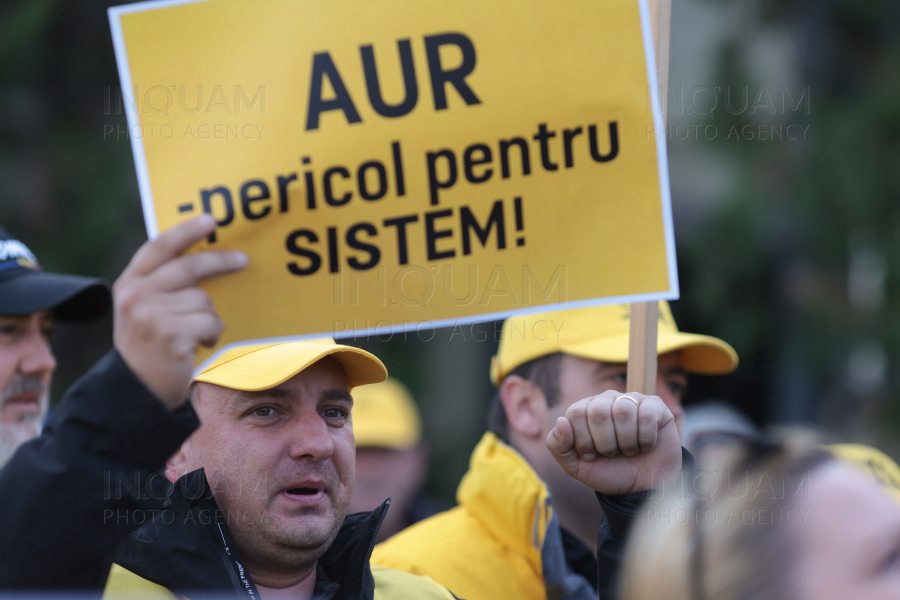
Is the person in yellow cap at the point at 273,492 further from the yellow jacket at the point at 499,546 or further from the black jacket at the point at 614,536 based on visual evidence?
the black jacket at the point at 614,536

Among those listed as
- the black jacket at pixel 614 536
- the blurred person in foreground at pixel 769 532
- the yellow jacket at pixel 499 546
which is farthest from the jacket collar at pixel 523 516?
the blurred person in foreground at pixel 769 532

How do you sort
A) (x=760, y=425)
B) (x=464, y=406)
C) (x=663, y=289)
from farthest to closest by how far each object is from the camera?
(x=464, y=406) < (x=760, y=425) < (x=663, y=289)

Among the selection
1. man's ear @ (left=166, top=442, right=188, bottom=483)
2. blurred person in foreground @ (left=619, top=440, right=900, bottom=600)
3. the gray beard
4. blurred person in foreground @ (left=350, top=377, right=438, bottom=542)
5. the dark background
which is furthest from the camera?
the dark background

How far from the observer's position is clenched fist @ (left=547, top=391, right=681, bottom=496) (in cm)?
197

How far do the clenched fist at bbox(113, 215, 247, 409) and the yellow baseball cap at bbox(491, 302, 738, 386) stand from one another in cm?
160

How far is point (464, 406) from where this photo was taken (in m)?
9.45

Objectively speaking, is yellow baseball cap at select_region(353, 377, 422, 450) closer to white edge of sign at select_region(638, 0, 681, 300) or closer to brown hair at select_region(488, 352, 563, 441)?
brown hair at select_region(488, 352, 563, 441)

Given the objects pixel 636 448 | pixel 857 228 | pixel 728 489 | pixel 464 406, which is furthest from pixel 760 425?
pixel 728 489

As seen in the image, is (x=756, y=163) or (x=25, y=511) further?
(x=756, y=163)

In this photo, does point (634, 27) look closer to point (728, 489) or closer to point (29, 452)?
point (728, 489)

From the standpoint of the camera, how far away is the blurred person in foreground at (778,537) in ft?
4.19

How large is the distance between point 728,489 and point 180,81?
1.21 m

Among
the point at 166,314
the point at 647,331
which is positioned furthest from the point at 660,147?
the point at 166,314
